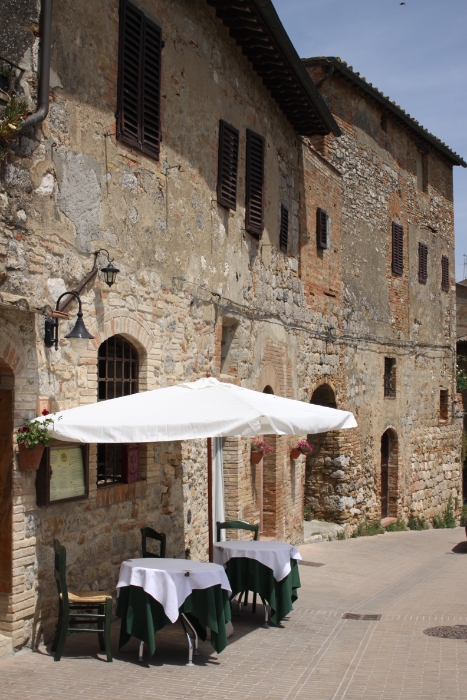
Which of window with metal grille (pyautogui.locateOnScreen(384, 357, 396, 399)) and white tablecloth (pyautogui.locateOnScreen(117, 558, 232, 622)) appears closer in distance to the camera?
white tablecloth (pyautogui.locateOnScreen(117, 558, 232, 622))

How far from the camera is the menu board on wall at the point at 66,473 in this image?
7359mm

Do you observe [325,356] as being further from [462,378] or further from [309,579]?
[462,378]

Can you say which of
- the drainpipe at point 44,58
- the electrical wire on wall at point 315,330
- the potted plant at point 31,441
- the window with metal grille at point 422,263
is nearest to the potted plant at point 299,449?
the electrical wire on wall at point 315,330

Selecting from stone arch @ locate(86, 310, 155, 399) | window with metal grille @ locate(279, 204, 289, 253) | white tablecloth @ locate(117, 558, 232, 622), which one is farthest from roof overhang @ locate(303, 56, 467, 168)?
white tablecloth @ locate(117, 558, 232, 622)

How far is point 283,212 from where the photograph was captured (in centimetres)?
1391

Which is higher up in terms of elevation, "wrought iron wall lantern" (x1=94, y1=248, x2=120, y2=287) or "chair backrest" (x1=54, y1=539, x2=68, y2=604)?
"wrought iron wall lantern" (x1=94, y1=248, x2=120, y2=287)

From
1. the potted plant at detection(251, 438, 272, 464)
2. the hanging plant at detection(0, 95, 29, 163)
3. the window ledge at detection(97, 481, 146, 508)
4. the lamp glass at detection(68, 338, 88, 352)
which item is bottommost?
the window ledge at detection(97, 481, 146, 508)

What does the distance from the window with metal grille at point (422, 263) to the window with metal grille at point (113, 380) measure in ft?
45.3

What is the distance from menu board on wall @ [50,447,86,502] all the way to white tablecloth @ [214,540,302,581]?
5.20ft

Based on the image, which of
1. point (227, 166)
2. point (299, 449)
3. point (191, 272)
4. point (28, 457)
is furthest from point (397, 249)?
point (28, 457)

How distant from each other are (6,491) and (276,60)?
7961mm

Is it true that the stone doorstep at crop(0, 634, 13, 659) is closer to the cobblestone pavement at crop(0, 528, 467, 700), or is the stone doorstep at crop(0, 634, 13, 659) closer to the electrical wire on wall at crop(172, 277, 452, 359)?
the cobblestone pavement at crop(0, 528, 467, 700)

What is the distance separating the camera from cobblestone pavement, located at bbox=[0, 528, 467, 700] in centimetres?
616

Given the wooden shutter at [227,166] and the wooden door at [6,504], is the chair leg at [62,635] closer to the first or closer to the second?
the wooden door at [6,504]
